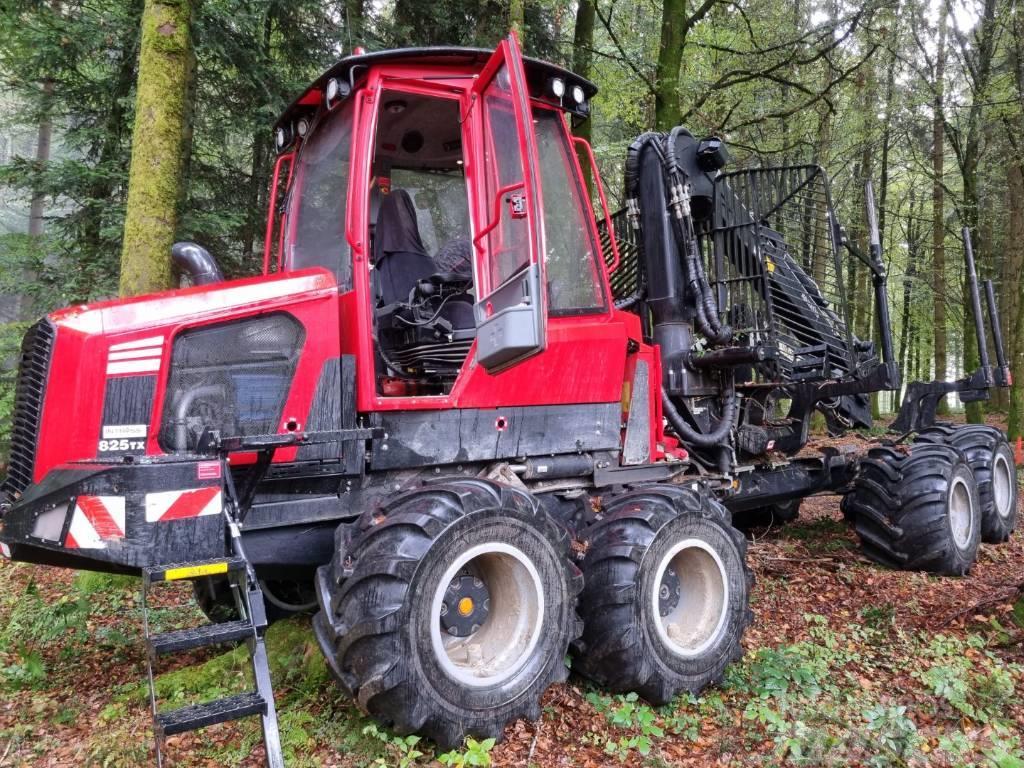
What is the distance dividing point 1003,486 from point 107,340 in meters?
7.66

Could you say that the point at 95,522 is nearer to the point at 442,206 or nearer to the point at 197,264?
the point at 197,264

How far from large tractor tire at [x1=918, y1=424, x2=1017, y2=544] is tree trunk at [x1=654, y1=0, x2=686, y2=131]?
466cm

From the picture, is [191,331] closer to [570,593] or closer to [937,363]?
[570,593]

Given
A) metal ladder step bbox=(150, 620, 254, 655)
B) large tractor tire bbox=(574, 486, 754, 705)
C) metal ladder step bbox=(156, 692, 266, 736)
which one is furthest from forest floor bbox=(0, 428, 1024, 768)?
metal ladder step bbox=(150, 620, 254, 655)

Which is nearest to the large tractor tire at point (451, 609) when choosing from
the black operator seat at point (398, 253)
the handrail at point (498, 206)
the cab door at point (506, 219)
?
the cab door at point (506, 219)

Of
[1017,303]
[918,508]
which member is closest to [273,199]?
[918,508]

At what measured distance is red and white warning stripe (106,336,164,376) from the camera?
308 centimetres

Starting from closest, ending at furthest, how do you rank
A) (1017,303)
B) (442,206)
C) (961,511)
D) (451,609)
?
(451,609) < (442,206) < (961,511) < (1017,303)

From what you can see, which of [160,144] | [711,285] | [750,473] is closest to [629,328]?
[711,285]

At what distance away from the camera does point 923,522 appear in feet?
19.0

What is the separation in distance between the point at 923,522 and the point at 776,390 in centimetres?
150

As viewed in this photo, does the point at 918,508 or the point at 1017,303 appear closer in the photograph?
the point at 918,508

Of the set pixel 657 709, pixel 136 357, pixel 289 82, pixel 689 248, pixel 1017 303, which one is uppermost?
pixel 289 82

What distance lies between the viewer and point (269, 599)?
436cm
